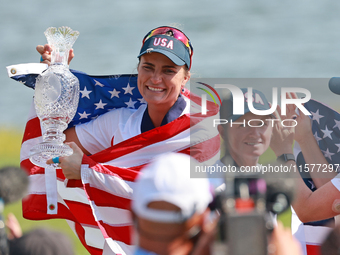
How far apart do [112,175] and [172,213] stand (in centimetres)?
171

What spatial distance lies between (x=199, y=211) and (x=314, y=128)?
80.0 inches

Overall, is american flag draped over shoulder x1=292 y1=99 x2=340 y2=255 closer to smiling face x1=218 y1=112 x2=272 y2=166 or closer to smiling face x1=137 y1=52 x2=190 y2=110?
smiling face x1=218 y1=112 x2=272 y2=166

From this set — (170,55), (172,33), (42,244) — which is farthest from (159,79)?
(42,244)

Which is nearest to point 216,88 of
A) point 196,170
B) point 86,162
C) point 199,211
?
point 86,162

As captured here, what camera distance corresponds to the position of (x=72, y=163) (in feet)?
10.5

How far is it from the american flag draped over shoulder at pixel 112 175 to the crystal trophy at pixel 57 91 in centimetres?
14

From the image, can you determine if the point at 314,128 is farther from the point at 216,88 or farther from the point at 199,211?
the point at 199,211

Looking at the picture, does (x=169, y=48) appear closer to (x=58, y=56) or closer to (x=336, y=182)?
(x=58, y=56)

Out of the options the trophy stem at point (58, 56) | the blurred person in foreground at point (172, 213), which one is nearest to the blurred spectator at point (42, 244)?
the blurred person in foreground at point (172, 213)

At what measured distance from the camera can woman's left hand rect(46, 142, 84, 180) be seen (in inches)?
126

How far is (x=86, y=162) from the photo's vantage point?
3.22 meters

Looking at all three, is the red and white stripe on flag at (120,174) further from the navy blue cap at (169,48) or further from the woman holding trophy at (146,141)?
the navy blue cap at (169,48)

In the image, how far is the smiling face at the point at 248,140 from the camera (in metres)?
3.07

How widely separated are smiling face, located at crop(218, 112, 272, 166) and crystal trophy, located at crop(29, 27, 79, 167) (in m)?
1.07
